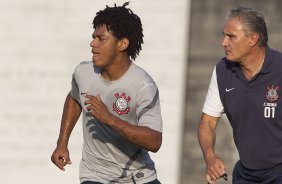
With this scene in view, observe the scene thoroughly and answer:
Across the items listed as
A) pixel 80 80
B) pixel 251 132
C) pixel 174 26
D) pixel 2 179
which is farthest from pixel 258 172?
pixel 2 179

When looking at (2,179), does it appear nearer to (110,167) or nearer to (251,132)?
(110,167)

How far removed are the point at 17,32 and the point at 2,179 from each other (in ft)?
4.93

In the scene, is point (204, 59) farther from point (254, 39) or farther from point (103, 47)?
point (254, 39)

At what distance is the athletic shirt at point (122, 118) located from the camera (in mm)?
8039

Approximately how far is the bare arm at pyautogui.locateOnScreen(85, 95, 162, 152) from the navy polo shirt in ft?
1.85

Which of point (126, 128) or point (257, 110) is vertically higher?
point (257, 110)

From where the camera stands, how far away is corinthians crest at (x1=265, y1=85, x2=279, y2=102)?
779 centimetres

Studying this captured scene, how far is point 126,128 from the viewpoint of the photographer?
766 cm

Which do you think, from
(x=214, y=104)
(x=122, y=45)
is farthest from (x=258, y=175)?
(x=122, y=45)

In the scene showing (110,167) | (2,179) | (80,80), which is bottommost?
(2,179)

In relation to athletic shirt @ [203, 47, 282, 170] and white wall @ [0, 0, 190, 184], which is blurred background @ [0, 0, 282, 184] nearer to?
white wall @ [0, 0, 190, 184]

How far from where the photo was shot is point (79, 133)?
454 inches

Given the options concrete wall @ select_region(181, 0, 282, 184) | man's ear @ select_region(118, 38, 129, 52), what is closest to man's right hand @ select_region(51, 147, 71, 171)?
man's ear @ select_region(118, 38, 129, 52)

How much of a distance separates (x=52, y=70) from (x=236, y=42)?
3.94m
